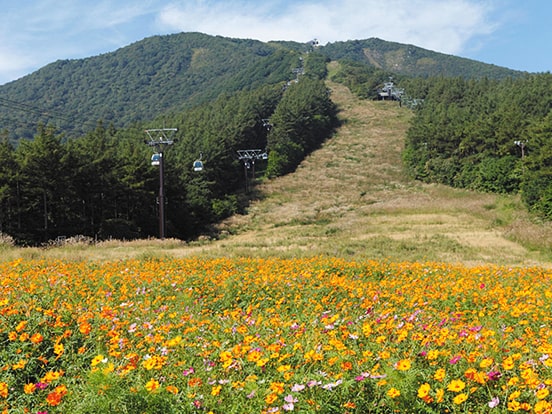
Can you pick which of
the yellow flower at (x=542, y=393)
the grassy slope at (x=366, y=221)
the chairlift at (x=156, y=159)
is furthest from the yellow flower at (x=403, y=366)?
the chairlift at (x=156, y=159)

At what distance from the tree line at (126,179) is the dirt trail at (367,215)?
5.03 metres

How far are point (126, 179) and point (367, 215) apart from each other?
26.6 meters

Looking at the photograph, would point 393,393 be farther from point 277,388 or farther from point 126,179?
point 126,179

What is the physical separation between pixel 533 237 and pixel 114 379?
3358 centimetres

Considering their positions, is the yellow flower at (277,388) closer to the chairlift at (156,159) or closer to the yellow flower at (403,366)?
the yellow flower at (403,366)

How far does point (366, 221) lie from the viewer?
4825cm

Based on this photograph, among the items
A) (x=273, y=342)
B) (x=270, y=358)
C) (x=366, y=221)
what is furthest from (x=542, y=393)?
(x=366, y=221)

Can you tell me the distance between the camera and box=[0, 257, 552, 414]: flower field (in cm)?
345

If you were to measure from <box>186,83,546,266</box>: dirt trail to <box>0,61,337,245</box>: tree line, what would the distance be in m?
5.03

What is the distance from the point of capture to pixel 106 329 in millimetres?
5383

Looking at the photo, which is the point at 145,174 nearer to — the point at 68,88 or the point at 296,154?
the point at 296,154

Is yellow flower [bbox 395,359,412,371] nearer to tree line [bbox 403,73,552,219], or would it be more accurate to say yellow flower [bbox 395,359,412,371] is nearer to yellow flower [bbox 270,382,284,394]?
yellow flower [bbox 270,382,284,394]

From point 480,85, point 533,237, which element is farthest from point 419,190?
point 480,85

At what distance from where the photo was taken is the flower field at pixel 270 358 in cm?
345
